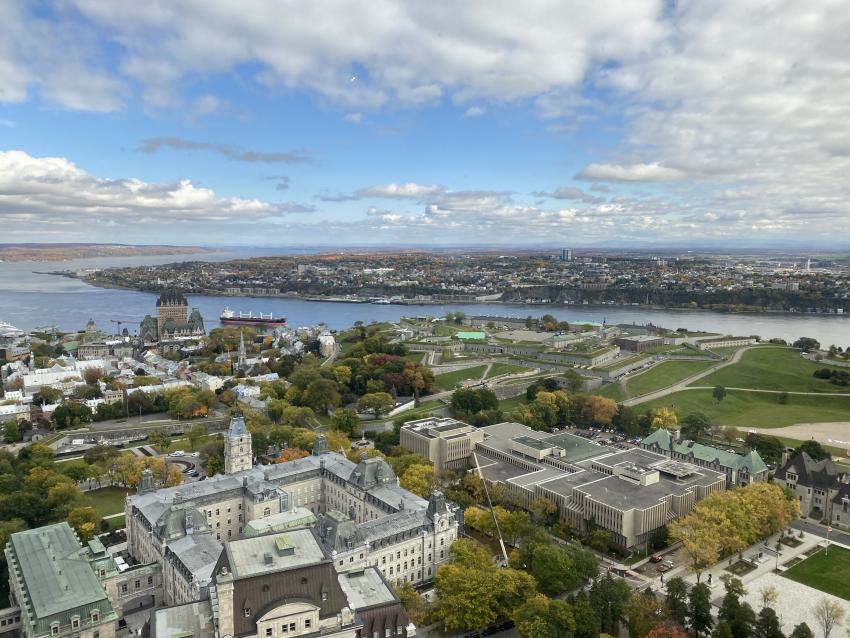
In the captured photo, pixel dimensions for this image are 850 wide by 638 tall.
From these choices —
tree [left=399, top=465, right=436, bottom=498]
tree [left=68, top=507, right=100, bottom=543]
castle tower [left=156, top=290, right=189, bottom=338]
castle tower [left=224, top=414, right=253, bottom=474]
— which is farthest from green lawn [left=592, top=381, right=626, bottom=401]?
castle tower [left=156, top=290, right=189, bottom=338]

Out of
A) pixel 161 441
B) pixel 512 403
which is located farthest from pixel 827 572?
pixel 161 441

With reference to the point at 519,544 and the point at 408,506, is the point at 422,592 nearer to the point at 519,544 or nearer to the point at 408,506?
the point at 408,506

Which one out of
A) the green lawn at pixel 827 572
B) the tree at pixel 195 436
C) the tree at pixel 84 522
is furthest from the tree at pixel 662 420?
the tree at pixel 84 522

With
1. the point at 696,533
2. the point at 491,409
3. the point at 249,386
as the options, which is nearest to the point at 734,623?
the point at 696,533

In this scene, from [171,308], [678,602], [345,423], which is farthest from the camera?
[171,308]

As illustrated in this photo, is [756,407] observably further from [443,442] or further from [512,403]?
[443,442]

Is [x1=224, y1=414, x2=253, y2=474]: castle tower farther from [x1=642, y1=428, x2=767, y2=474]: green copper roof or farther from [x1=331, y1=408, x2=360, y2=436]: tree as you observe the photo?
[x1=642, y1=428, x2=767, y2=474]: green copper roof

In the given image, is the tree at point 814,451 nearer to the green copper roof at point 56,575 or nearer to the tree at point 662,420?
the tree at point 662,420
